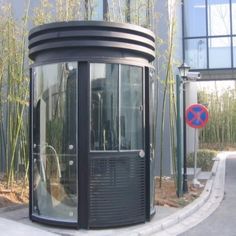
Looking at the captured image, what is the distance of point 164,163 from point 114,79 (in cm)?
778

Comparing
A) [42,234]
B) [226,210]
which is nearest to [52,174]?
[42,234]

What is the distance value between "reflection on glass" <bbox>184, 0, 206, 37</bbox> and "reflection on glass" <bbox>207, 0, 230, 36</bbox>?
0.94 ft

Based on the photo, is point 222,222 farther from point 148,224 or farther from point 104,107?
point 104,107

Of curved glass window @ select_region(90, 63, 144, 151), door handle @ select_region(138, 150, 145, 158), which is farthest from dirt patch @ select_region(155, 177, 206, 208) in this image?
curved glass window @ select_region(90, 63, 144, 151)

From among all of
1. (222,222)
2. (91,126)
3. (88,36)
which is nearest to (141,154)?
(91,126)

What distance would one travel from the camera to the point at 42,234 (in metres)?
7.91

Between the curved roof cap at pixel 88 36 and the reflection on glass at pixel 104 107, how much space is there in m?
0.37

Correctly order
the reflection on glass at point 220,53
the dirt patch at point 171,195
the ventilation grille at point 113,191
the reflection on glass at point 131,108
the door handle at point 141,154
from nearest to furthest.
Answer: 1. the ventilation grille at point 113,191
2. the reflection on glass at point 131,108
3. the door handle at point 141,154
4. the dirt patch at point 171,195
5. the reflection on glass at point 220,53

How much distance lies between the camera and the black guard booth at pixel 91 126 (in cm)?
816

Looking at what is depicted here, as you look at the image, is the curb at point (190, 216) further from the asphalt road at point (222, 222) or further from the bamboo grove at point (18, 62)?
the bamboo grove at point (18, 62)

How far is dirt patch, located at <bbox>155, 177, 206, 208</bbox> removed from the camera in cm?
1092

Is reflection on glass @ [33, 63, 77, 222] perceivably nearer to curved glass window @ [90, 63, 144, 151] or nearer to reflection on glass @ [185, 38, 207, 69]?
curved glass window @ [90, 63, 144, 151]

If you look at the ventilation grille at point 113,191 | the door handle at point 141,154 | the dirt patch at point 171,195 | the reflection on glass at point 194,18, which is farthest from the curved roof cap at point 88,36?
the reflection on glass at point 194,18

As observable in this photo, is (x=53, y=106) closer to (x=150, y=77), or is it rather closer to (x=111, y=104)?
(x=111, y=104)
